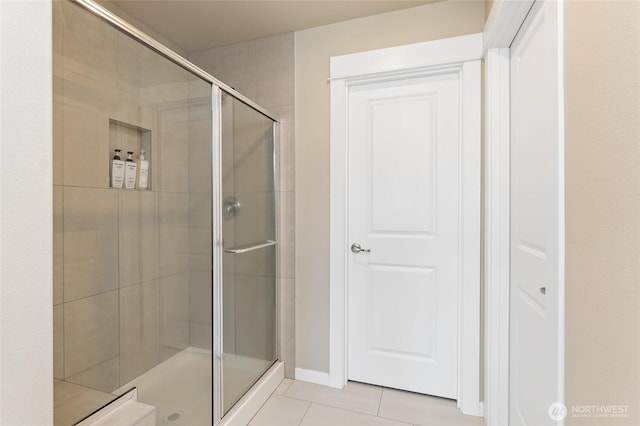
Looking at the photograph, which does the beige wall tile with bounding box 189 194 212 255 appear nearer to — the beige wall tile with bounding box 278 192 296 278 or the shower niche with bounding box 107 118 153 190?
the shower niche with bounding box 107 118 153 190

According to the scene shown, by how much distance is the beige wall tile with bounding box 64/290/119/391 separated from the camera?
1.40 meters

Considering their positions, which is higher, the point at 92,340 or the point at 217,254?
the point at 217,254

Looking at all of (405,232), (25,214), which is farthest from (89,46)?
(405,232)

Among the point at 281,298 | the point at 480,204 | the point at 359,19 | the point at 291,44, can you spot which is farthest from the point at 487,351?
the point at 291,44

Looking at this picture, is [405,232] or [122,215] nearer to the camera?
[122,215]

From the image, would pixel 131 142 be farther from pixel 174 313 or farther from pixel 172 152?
pixel 174 313

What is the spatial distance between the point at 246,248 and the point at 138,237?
1.94 ft

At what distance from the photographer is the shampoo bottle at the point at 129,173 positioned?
1.57 meters

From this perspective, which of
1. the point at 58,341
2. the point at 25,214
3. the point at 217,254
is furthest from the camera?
the point at 217,254

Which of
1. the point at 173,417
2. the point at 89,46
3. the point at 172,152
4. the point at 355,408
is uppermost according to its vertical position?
the point at 89,46

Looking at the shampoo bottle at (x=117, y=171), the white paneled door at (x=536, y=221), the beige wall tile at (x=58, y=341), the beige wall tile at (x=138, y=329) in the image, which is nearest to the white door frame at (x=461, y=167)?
the white paneled door at (x=536, y=221)

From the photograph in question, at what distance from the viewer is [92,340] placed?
148 cm

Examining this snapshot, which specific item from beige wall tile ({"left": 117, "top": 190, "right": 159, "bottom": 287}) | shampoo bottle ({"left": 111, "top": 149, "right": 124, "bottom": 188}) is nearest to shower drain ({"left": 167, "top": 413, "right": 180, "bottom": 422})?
beige wall tile ({"left": 117, "top": 190, "right": 159, "bottom": 287})

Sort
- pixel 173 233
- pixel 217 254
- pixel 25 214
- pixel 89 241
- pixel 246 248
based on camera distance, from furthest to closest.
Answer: pixel 246 248, pixel 173 233, pixel 217 254, pixel 89 241, pixel 25 214
